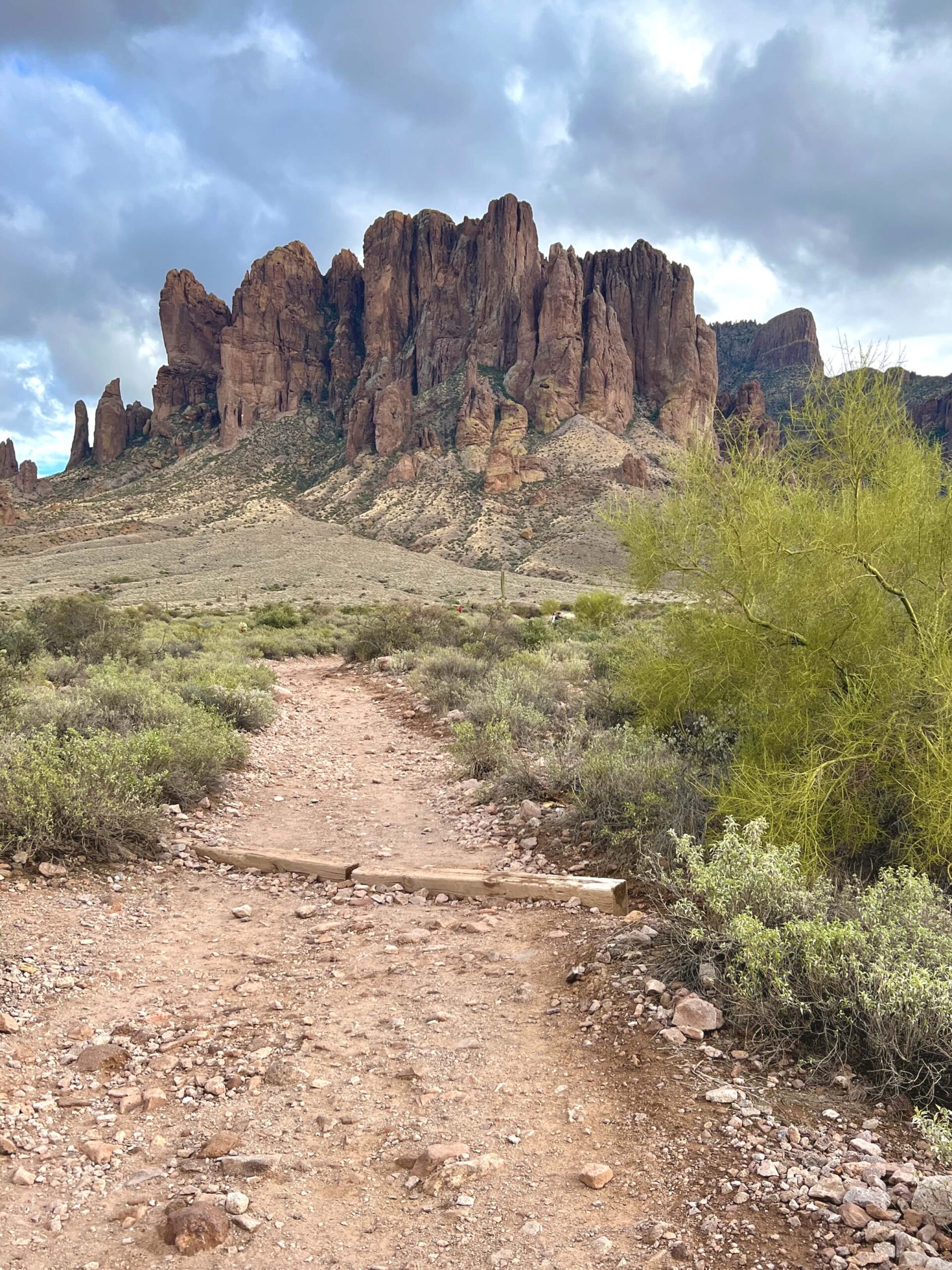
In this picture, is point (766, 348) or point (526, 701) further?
point (766, 348)

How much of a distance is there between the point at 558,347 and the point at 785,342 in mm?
70656

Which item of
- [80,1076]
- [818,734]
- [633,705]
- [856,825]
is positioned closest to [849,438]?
[818,734]

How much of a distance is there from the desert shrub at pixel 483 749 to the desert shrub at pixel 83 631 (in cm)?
794

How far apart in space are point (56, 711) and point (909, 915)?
8.39m

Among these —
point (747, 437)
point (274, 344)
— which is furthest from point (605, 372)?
point (747, 437)

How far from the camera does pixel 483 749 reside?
27.7ft

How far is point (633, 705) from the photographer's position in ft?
30.2

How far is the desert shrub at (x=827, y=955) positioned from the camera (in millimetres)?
2834

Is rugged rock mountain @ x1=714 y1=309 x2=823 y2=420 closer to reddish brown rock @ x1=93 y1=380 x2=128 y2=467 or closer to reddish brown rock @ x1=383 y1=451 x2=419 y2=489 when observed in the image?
reddish brown rock @ x1=383 y1=451 x2=419 y2=489

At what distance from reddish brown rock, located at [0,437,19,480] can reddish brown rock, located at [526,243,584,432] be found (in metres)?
91.8

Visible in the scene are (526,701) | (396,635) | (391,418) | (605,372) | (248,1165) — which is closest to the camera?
(248,1165)

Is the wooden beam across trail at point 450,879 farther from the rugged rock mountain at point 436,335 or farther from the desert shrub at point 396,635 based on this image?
the rugged rock mountain at point 436,335

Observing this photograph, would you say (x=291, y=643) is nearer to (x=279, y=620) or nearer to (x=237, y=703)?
(x=279, y=620)

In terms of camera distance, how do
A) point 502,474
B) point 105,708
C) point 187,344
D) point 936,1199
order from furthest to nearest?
1. point 187,344
2. point 502,474
3. point 105,708
4. point 936,1199
